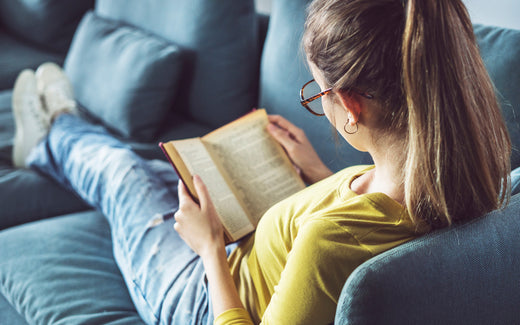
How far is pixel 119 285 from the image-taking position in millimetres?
1143

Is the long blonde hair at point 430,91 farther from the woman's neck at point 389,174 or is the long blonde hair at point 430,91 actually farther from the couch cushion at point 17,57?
the couch cushion at point 17,57

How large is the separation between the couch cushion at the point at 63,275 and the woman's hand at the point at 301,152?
19.8 inches

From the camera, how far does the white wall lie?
1.17m

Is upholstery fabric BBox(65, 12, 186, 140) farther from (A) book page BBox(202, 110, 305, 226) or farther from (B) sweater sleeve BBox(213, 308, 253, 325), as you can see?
(B) sweater sleeve BBox(213, 308, 253, 325)

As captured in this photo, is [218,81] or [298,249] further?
[218,81]

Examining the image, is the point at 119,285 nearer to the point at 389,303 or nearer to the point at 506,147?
the point at 389,303

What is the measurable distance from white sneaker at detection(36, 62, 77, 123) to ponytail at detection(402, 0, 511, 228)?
4.51 ft

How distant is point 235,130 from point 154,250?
1.08ft

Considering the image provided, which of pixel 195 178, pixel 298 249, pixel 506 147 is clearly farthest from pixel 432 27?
pixel 195 178

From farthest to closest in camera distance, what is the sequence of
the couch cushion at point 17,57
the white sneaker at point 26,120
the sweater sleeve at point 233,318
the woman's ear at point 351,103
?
the couch cushion at point 17,57 < the white sneaker at point 26,120 < the sweater sleeve at point 233,318 < the woman's ear at point 351,103

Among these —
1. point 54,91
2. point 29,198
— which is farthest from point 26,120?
point 29,198

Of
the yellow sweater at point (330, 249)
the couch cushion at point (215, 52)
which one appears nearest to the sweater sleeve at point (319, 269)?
the yellow sweater at point (330, 249)

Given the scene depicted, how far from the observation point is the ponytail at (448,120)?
591mm

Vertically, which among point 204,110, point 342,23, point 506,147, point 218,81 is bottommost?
point 204,110
